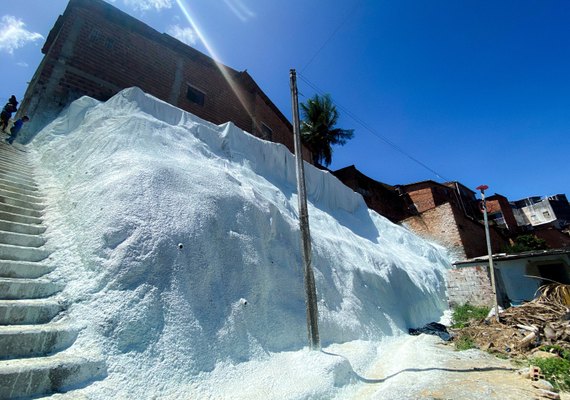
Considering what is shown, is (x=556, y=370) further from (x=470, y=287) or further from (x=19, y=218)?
(x=19, y=218)

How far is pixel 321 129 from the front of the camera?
25047 mm

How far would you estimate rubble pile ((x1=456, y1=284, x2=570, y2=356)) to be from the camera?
5820 millimetres

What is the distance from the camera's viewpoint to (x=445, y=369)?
469 centimetres

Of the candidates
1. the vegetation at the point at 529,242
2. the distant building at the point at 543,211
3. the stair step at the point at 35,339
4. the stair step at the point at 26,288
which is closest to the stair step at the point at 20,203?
the stair step at the point at 26,288

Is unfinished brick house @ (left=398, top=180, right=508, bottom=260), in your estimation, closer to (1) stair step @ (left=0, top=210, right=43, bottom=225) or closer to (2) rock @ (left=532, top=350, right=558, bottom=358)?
(2) rock @ (left=532, top=350, right=558, bottom=358)

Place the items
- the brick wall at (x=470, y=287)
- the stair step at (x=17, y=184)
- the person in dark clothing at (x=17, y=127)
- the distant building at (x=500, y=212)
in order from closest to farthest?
the stair step at (x=17, y=184)
the person in dark clothing at (x=17, y=127)
the brick wall at (x=470, y=287)
the distant building at (x=500, y=212)

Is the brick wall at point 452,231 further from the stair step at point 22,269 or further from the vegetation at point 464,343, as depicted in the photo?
the stair step at point 22,269

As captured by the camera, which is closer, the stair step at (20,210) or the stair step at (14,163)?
the stair step at (20,210)

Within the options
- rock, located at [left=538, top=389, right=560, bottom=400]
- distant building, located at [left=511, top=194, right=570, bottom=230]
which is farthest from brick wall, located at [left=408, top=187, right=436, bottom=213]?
distant building, located at [left=511, top=194, right=570, bottom=230]

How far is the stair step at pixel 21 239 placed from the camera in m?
3.55

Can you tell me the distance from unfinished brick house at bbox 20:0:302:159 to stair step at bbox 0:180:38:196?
465 centimetres

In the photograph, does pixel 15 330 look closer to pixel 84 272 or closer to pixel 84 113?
pixel 84 272

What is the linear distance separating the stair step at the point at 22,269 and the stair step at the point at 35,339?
852 millimetres

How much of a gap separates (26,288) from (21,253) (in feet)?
2.34
